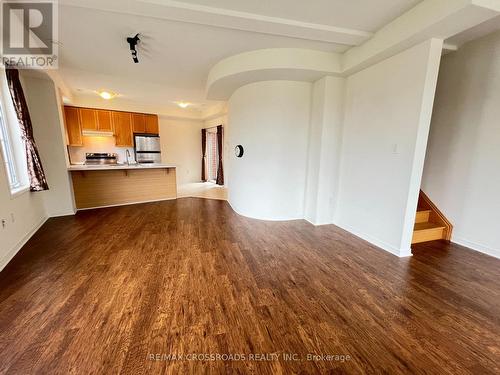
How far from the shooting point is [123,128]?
6.54 m

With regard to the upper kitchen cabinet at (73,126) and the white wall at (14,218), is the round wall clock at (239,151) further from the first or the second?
the upper kitchen cabinet at (73,126)

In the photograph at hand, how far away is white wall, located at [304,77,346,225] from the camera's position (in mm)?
3566

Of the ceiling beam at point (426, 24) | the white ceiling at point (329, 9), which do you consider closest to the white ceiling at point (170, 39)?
the white ceiling at point (329, 9)

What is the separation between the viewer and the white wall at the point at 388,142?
8.13ft

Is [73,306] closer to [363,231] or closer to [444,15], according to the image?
[363,231]

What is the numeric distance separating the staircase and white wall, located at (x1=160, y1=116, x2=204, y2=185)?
23.5ft

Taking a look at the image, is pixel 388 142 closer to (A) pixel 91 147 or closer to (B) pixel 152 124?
(B) pixel 152 124

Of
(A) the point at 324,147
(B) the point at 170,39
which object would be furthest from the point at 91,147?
(A) the point at 324,147

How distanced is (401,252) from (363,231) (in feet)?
2.08

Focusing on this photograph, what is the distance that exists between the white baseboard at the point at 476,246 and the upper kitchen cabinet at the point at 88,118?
28.1 feet

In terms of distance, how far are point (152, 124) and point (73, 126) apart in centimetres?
208

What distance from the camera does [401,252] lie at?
8.95 ft

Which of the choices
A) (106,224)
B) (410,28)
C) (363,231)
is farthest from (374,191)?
(106,224)

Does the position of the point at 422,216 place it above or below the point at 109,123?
below
